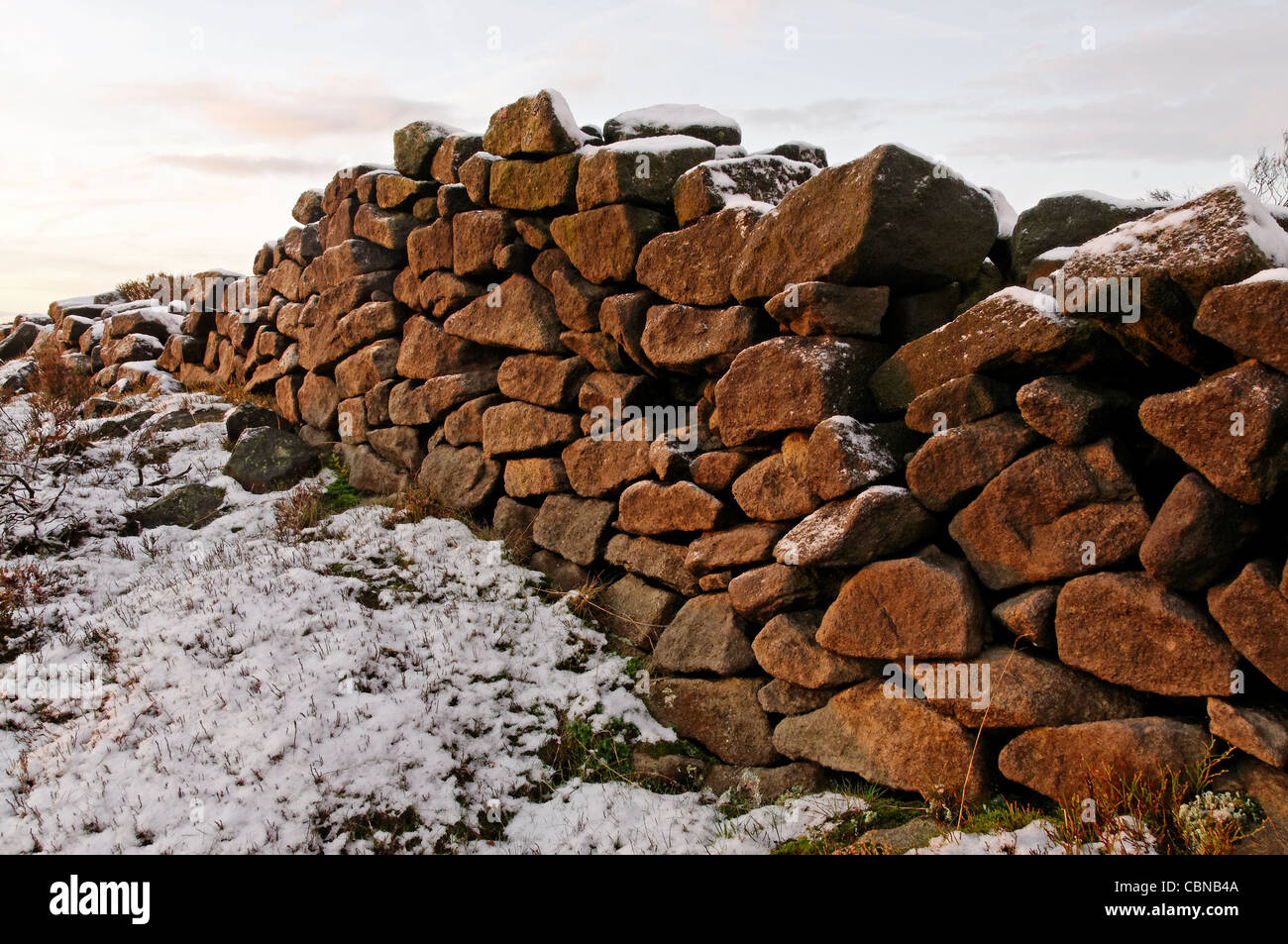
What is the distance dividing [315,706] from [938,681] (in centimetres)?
342

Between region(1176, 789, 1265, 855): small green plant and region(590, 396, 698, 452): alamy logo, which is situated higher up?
region(590, 396, 698, 452): alamy logo

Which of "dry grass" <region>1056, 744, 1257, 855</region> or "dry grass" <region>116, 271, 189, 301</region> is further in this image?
"dry grass" <region>116, 271, 189, 301</region>

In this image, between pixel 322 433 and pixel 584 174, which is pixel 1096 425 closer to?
pixel 584 174

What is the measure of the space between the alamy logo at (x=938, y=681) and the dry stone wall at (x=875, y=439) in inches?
0.6

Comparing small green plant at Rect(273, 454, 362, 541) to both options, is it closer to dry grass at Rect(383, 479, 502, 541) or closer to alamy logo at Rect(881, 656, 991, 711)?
dry grass at Rect(383, 479, 502, 541)

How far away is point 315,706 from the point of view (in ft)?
15.7

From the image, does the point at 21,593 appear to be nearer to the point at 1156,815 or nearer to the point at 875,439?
the point at 875,439

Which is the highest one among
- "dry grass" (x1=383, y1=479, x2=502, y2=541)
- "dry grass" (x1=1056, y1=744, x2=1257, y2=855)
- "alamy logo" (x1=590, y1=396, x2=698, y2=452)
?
"alamy logo" (x1=590, y1=396, x2=698, y2=452)

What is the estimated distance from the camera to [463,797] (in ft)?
14.6

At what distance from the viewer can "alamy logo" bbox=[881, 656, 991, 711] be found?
383cm

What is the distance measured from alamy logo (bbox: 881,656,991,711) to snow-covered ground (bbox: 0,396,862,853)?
0.67 m

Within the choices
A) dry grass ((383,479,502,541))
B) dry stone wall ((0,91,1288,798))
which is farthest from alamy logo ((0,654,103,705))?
dry stone wall ((0,91,1288,798))

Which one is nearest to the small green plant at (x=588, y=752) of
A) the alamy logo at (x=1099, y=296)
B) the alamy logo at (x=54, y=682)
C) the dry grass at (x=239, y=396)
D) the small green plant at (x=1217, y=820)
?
the small green plant at (x=1217, y=820)

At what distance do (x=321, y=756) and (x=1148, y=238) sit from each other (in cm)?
472
